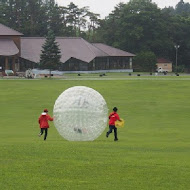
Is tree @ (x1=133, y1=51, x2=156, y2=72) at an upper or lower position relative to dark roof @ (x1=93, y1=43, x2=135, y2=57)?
lower

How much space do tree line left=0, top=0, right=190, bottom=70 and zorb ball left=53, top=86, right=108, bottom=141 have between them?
106482 millimetres

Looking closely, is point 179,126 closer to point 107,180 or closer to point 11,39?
point 107,180

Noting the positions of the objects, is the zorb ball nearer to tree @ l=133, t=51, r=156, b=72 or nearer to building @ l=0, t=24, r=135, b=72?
building @ l=0, t=24, r=135, b=72

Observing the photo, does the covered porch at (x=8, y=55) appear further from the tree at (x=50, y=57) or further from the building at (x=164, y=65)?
the building at (x=164, y=65)

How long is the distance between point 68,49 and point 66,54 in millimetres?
2214

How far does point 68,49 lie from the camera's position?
12075 centimetres

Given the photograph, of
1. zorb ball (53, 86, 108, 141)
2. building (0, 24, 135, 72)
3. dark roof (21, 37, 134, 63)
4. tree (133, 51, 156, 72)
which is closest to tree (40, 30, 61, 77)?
building (0, 24, 135, 72)

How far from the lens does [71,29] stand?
154m

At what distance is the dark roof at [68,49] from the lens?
116188 millimetres

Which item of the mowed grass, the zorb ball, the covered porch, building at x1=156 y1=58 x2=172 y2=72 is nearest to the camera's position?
the mowed grass

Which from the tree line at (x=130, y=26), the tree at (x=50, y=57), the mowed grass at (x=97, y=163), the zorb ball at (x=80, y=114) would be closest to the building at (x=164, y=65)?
the tree line at (x=130, y=26)

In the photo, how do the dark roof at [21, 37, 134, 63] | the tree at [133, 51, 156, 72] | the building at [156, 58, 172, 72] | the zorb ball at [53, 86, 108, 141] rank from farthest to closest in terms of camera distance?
the building at [156, 58, 172, 72], the tree at [133, 51, 156, 72], the dark roof at [21, 37, 134, 63], the zorb ball at [53, 86, 108, 141]

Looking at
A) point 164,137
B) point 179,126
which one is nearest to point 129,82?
point 179,126

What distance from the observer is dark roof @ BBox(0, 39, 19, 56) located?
106800mm
